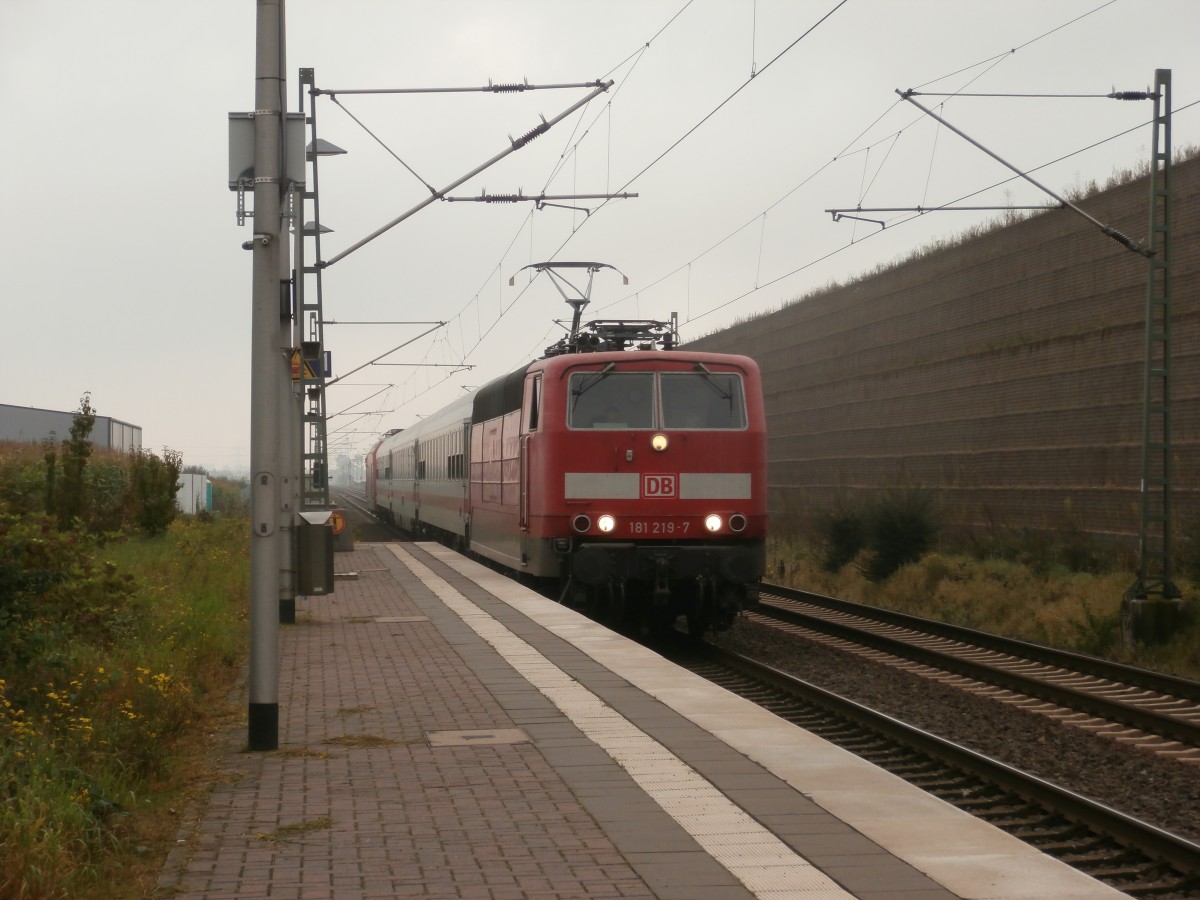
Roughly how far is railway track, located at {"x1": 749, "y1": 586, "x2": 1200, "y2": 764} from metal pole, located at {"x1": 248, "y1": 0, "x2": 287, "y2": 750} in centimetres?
602

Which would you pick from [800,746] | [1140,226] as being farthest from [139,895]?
[1140,226]

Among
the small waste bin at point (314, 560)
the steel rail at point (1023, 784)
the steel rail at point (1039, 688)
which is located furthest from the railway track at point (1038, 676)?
the small waste bin at point (314, 560)

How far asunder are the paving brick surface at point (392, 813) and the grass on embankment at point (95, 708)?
265 mm

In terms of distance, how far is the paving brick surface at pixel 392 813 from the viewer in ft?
17.4

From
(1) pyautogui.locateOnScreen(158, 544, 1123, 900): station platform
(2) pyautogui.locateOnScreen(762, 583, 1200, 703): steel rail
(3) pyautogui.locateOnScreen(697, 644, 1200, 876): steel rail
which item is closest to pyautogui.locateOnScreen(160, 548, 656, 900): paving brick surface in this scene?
(1) pyautogui.locateOnScreen(158, 544, 1123, 900): station platform

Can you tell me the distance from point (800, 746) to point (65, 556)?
6.55 meters

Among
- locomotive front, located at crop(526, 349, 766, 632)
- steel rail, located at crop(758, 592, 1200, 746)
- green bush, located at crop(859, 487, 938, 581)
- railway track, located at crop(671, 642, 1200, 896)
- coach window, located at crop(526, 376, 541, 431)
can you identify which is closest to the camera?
railway track, located at crop(671, 642, 1200, 896)

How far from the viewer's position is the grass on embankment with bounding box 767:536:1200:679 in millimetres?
16141

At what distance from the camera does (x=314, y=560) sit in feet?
27.2

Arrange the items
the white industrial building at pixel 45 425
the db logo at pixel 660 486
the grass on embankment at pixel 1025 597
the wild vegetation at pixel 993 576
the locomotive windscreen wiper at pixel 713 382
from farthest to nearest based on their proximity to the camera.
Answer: the white industrial building at pixel 45 425, the wild vegetation at pixel 993 576, the grass on embankment at pixel 1025 597, the locomotive windscreen wiper at pixel 713 382, the db logo at pixel 660 486

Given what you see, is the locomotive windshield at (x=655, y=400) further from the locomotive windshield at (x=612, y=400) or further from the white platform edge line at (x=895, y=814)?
the white platform edge line at (x=895, y=814)

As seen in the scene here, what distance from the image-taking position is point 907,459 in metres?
28.6

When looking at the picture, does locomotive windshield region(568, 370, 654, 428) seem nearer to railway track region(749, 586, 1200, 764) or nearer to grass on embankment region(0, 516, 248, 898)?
railway track region(749, 586, 1200, 764)

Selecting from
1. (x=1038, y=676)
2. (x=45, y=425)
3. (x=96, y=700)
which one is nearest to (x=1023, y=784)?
(x=96, y=700)
